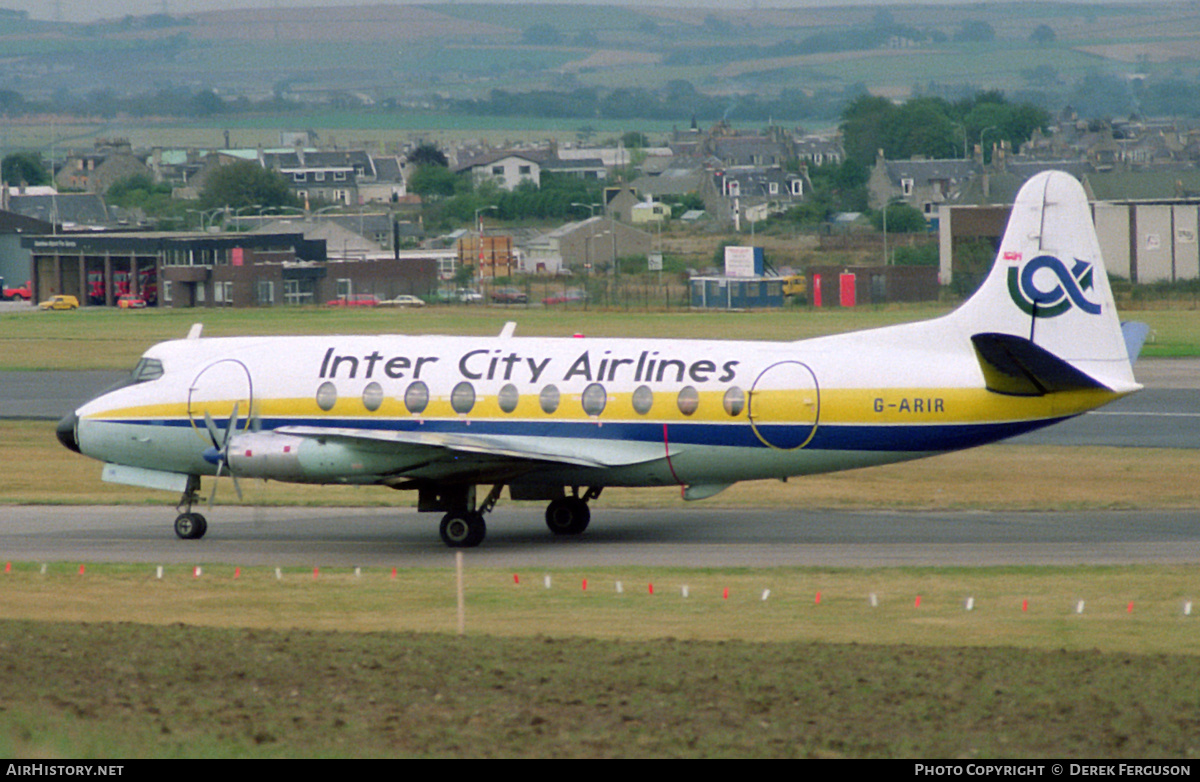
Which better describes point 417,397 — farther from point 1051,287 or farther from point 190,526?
point 1051,287

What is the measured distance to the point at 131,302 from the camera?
130 metres

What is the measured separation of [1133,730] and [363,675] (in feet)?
28.5

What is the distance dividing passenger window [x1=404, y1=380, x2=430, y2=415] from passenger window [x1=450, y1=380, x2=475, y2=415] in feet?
1.82

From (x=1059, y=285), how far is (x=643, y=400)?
8.54 metres

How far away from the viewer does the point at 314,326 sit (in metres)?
91.7

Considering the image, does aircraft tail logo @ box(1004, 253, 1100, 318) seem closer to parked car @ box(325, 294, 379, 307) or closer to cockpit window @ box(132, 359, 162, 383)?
cockpit window @ box(132, 359, 162, 383)

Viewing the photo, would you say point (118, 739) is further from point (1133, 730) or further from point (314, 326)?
point (314, 326)

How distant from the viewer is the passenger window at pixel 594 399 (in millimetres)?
29594

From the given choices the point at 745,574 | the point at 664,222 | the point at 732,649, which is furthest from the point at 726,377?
the point at 664,222

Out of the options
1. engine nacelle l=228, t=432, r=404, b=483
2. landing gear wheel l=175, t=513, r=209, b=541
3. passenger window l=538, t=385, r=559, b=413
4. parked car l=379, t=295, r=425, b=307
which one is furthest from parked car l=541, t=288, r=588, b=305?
engine nacelle l=228, t=432, r=404, b=483

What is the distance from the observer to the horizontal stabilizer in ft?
90.7

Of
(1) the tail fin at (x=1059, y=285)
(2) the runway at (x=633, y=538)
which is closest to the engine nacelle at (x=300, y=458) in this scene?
(2) the runway at (x=633, y=538)

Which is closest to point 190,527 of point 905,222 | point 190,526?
point 190,526

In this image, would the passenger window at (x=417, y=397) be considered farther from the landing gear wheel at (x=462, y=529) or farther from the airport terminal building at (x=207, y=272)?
the airport terminal building at (x=207, y=272)
